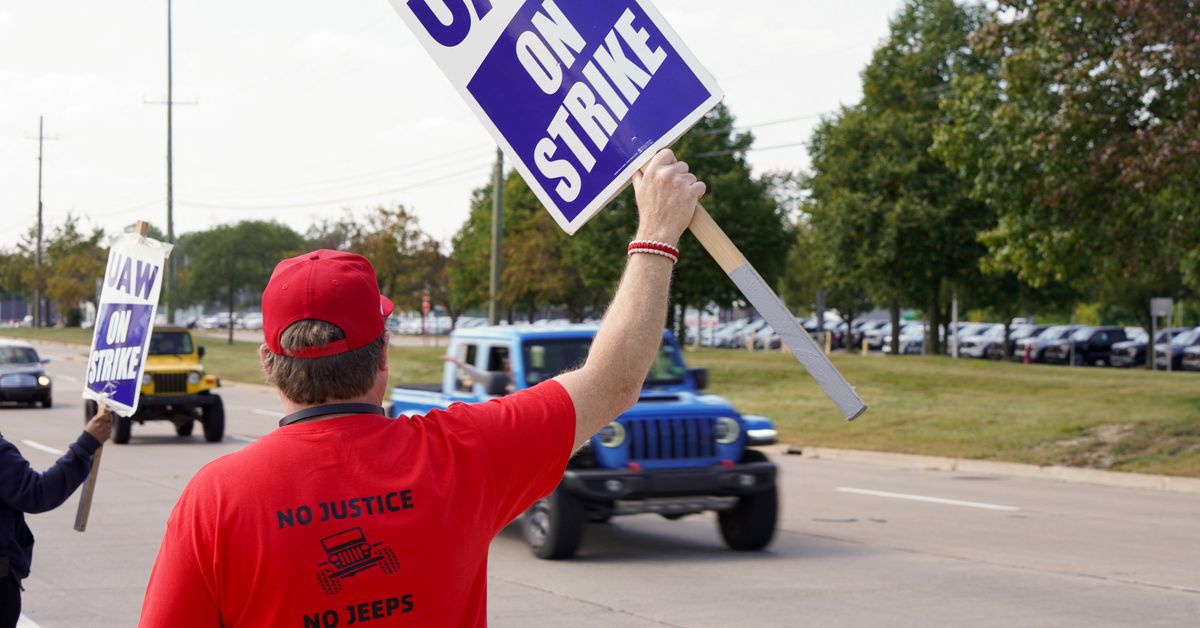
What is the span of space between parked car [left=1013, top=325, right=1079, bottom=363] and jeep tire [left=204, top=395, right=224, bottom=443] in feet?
138

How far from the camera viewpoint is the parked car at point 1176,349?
51219 millimetres

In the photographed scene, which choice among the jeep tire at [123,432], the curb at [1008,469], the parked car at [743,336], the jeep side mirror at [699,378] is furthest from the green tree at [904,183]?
the jeep side mirror at [699,378]

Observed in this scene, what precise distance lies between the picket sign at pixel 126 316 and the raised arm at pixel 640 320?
4.49 metres

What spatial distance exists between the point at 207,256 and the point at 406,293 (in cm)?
2916

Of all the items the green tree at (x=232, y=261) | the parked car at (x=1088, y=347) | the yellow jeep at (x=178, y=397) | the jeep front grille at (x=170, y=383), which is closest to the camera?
the yellow jeep at (x=178, y=397)

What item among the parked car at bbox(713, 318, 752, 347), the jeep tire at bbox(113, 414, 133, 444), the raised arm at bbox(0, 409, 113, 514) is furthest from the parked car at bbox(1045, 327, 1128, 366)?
the raised arm at bbox(0, 409, 113, 514)

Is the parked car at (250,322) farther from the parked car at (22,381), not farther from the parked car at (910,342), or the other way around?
the parked car at (22,381)

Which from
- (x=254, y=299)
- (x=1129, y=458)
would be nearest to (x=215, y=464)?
(x=1129, y=458)

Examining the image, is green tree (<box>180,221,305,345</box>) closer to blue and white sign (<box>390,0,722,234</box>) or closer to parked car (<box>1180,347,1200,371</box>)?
parked car (<box>1180,347,1200,371</box>)

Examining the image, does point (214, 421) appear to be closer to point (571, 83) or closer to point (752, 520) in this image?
point (752, 520)

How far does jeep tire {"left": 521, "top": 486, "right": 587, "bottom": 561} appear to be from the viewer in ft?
35.3

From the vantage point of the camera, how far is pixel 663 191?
2.71 metres

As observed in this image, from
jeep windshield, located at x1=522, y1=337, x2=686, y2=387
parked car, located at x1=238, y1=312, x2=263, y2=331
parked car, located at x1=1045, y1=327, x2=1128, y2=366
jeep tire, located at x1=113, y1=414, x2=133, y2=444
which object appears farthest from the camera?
parked car, located at x1=238, y1=312, x2=263, y2=331

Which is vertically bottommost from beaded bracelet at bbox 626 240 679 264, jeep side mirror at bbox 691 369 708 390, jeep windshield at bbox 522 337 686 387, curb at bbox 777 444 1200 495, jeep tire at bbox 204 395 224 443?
curb at bbox 777 444 1200 495
